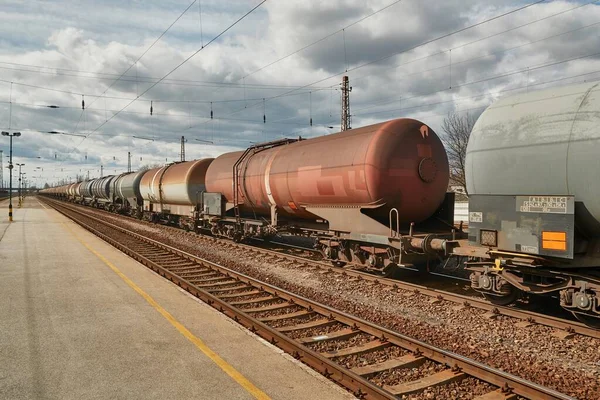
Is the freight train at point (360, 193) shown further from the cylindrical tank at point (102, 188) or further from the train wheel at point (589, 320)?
the cylindrical tank at point (102, 188)

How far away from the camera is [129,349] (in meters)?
5.83

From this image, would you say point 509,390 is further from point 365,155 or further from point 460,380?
point 365,155

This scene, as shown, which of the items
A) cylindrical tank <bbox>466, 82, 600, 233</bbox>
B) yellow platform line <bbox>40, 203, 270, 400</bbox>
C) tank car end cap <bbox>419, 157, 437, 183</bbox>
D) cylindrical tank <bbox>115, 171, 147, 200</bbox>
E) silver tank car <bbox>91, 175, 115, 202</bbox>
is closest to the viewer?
yellow platform line <bbox>40, 203, 270, 400</bbox>

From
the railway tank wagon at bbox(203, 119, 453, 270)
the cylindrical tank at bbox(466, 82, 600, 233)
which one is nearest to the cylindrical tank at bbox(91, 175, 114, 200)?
the railway tank wagon at bbox(203, 119, 453, 270)

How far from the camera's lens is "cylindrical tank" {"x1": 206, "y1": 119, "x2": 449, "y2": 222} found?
9.79 m

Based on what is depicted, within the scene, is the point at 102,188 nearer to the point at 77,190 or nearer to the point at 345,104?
the point at 77,190

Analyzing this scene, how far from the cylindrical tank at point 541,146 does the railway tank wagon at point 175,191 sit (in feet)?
50.2

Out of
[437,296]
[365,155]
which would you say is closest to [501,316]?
[437,296]

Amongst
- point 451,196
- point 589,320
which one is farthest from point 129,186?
point 589,320

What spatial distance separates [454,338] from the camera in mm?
6449

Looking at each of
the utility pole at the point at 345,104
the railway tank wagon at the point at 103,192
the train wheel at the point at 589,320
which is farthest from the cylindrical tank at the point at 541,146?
the railway tank wagon at the point at 103,192

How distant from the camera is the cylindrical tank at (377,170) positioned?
9789mm

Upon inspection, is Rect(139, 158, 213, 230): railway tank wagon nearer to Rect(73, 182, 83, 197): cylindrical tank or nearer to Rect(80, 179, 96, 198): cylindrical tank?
Rect(80, 179, 96, 198): cylindrical tank

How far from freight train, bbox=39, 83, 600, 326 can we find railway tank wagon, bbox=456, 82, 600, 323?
2cm
